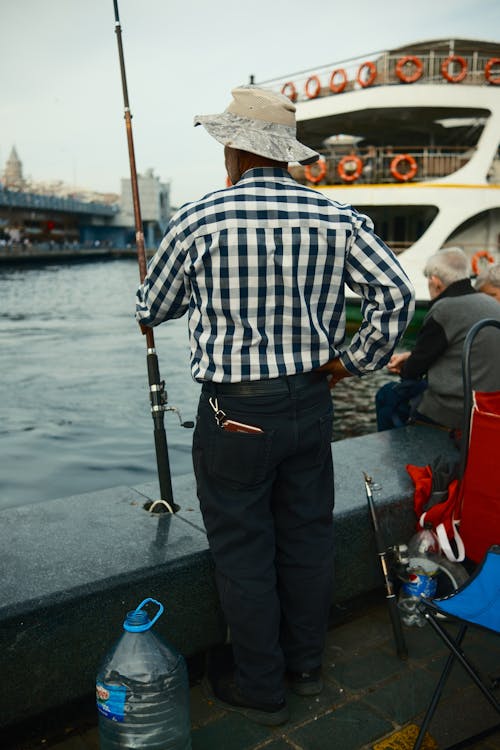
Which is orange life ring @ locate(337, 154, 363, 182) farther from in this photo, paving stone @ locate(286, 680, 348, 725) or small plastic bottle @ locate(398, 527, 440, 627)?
paving stone @ locate(286, 680, 348, 725)

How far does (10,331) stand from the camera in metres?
20.2

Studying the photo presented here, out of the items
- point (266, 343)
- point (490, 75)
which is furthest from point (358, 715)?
point (490, 75)

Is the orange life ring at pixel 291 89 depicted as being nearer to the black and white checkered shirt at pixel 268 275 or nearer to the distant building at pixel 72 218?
the black and white checkered shirt at pixel 268 275

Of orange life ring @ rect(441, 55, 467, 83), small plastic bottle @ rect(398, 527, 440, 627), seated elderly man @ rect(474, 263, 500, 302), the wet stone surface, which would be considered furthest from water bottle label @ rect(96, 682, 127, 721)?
orange life ring @ rect(441, 55, 467, 83)

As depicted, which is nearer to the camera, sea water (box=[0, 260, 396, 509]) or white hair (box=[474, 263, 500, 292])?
white hair (box=[474, 263, 500, 292])

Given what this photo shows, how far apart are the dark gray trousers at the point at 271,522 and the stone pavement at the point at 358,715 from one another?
13cm

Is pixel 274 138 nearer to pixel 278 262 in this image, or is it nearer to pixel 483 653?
pixel 278 262

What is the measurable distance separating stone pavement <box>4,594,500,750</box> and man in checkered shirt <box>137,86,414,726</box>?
96 mm

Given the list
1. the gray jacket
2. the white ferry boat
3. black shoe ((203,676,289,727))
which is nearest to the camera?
black shoe ((203,676,289,727))

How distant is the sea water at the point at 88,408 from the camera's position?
28.6 feet

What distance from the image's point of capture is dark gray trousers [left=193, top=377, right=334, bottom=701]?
2369mm

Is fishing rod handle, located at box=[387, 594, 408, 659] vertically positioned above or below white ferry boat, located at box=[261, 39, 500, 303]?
below

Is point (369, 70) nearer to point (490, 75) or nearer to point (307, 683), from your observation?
point (490, 75)

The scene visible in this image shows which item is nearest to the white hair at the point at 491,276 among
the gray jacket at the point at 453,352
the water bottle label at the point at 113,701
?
the gray jacket at the point at 453,352
